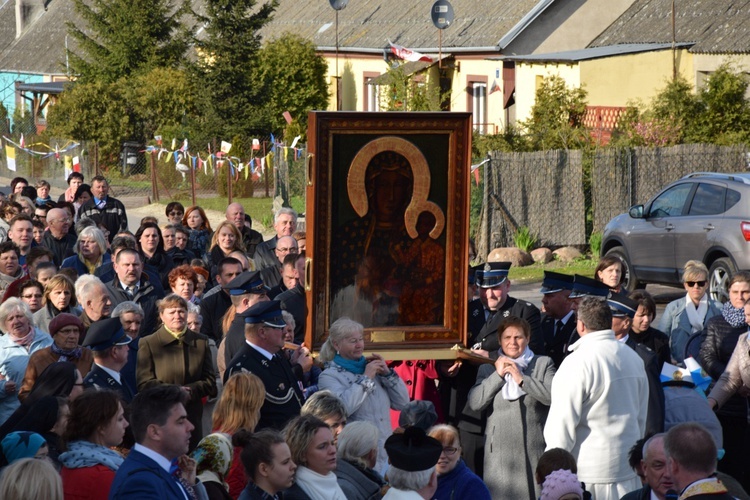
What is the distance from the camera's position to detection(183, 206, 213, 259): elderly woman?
13.3 meters

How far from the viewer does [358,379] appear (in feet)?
24.4

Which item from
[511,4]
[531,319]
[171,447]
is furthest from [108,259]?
[511,4]

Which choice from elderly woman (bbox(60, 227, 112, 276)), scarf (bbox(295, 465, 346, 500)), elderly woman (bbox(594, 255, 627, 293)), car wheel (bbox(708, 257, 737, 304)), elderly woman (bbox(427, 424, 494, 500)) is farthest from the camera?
car wheel (bbox(708, 257, 737, 304))

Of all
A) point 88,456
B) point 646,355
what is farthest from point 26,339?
point 646,355

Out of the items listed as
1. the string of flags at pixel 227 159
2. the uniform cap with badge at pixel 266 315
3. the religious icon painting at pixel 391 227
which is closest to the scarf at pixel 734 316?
the religious icon painting at pixel 391 227

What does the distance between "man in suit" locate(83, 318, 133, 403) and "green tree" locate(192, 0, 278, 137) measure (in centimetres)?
2730

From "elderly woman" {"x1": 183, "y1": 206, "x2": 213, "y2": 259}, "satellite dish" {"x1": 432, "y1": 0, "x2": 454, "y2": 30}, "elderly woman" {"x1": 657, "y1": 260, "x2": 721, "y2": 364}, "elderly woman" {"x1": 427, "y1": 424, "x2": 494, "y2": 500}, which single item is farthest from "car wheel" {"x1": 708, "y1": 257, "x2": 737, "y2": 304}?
"satellite dish" {"x1": 432, "y1": 0, "x2": 454, "y2": 30}

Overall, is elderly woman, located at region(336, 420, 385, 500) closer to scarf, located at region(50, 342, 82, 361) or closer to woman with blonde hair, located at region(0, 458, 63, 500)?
woman with blonde hair, located at region(0, 458, 63, 500)

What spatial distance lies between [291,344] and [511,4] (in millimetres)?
30784

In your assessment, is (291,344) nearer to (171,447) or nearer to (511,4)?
(171,447)

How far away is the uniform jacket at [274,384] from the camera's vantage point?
7.23 m

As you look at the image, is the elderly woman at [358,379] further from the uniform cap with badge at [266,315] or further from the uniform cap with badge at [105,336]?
the uniform cap with badge at [105,336]

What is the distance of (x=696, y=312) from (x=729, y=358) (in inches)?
44.6

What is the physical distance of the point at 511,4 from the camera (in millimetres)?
37438
